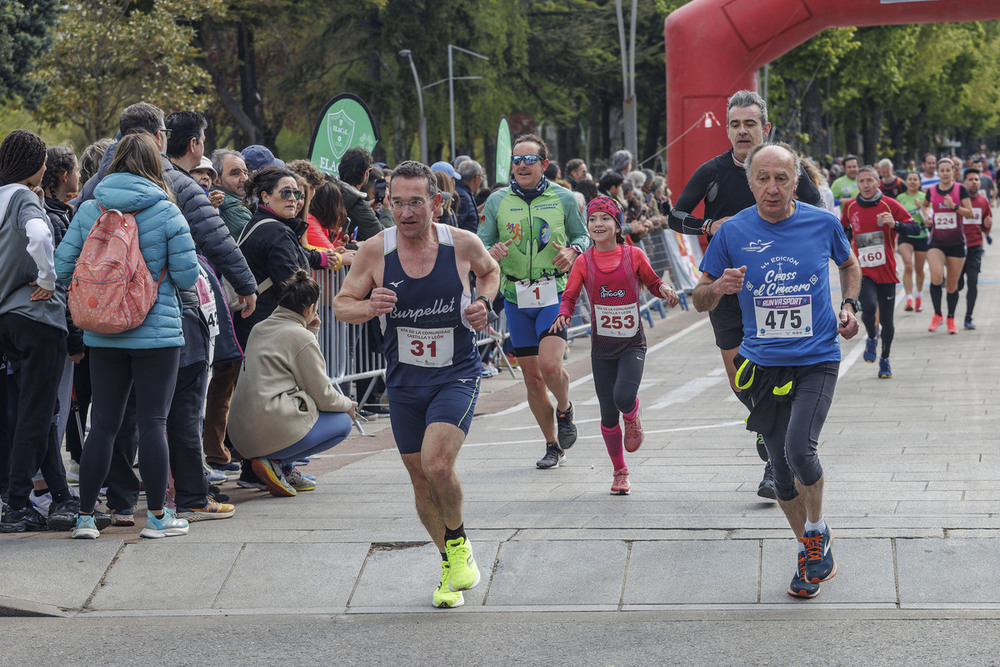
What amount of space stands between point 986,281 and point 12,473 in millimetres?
19322

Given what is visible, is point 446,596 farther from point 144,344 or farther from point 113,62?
point 113,62

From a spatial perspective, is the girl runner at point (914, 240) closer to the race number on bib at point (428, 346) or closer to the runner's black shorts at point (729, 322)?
the runner's black shorts at point (729, 322)

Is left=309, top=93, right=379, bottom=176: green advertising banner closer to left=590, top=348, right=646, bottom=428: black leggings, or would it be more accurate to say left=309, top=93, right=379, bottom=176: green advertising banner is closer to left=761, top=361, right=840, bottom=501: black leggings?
left=590, top=348, right=646, bottom=428: black leggings

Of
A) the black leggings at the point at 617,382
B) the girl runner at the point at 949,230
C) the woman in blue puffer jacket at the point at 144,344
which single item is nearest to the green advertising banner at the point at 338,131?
the black leggings at the point at 617,382

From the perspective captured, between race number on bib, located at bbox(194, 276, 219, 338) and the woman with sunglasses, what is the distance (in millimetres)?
715

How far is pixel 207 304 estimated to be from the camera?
275 inches

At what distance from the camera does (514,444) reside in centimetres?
948

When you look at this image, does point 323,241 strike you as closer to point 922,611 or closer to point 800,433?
point 800,433

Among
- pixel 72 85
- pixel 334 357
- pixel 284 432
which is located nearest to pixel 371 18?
pixel 72 85

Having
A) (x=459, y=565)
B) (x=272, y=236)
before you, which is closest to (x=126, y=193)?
(x=272, y=236)

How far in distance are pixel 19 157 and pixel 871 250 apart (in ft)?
27.8

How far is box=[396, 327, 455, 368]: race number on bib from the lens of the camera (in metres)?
5.59

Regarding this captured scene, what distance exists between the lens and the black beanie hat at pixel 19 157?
6551 millimetres

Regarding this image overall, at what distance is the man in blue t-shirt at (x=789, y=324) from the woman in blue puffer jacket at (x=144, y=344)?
2.57 m
